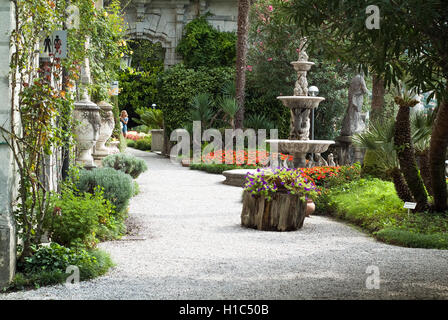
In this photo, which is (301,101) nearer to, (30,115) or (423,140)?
(423,140)

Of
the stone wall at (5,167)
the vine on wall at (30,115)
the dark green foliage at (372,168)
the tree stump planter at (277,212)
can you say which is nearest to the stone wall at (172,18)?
the dark green foliage at (372,168)

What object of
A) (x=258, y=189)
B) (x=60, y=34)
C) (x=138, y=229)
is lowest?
(x=138, y=229)

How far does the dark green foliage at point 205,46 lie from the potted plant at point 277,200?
1383 centimetres

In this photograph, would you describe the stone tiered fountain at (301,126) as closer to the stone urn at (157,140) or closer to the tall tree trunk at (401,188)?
the tall tree trunk at (401,188)

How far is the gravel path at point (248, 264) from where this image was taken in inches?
181

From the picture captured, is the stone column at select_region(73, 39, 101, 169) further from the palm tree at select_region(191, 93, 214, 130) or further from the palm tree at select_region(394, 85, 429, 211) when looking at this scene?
the palm tree at select_region(191, 93, 214, 130)

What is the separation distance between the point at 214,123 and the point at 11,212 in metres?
15.6

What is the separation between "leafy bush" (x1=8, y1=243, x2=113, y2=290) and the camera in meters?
4.72

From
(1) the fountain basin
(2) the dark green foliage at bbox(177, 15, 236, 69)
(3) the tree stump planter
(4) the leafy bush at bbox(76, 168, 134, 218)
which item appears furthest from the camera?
(2) the dark green foliage at bbox(177, 15, 236, 69)

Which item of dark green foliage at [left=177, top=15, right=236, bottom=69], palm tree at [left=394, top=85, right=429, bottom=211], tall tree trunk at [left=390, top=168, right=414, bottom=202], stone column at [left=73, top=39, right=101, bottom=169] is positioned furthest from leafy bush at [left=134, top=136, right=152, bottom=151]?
palm tree at [left=394, top=85, right=429, bottom=211]

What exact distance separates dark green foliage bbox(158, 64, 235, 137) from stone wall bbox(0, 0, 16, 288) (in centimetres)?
1579
